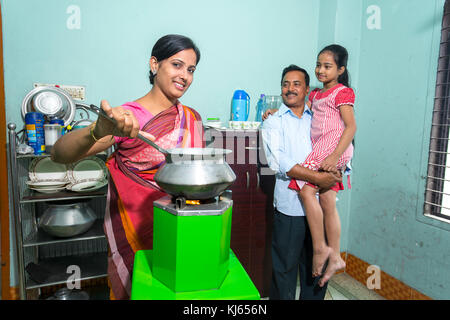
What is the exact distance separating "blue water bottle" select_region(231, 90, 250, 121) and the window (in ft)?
4.88

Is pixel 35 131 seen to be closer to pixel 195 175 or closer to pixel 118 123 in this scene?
pixel 118 123

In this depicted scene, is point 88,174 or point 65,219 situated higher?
point 88,174

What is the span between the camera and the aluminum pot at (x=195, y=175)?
30.7 inches

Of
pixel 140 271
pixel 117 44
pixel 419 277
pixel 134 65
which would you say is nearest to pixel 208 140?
pixel 134 65

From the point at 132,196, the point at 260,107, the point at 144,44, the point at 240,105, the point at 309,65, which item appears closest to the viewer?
the point at 132,196

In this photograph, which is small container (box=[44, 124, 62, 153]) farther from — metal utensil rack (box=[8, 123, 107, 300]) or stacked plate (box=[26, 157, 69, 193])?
Answer: stacked plate (box=[26, 157, 69, 193])

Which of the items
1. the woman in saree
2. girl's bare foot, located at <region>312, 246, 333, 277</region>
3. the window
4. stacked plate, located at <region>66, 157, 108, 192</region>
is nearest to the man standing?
girl's bare foot, located at <region>312, 246, 333, 277</region>

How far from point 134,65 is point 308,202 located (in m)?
1.82

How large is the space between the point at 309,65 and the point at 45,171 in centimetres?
265

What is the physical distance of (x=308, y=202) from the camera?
1.88m

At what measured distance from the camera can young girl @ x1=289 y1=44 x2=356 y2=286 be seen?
6.11 feet

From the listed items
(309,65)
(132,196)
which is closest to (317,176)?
(132,196)

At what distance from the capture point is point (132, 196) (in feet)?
4.40
